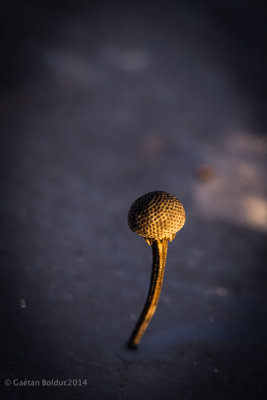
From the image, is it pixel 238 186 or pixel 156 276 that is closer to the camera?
pixel 156 276

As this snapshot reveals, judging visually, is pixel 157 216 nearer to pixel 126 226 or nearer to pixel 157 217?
pixel 157 217

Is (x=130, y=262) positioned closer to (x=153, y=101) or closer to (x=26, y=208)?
Answer: (x=26, y=208)

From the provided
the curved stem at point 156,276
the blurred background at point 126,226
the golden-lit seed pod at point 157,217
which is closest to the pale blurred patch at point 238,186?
the blurred background at point 126,226

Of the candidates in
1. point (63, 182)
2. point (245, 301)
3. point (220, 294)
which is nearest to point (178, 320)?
point (220, 294)

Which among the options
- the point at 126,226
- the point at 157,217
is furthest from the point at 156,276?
the point at 126,226

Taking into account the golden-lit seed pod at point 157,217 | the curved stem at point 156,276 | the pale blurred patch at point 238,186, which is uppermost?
the pale blurred patch at point 238,186

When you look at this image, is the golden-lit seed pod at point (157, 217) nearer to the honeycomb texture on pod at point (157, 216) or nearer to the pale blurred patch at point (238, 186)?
the honeycomb texture on pod at point (157, 216)

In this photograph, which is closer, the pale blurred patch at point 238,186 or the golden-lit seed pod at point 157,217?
the golden-lit seed pod at point 157,217

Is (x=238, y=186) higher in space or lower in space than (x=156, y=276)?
higher
